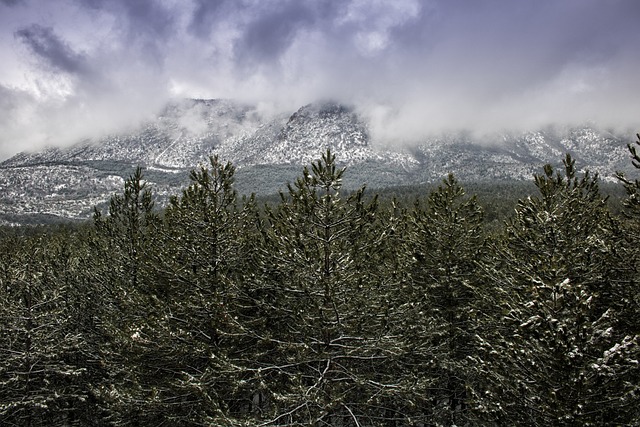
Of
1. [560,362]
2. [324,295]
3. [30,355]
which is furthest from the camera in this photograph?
[30,355]

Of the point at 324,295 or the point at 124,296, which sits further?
the point at 124,296

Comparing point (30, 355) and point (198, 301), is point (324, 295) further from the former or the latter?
point (30, 355)

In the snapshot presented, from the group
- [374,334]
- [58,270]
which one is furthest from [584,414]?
[58,270]

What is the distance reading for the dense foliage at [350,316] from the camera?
8.13 metres

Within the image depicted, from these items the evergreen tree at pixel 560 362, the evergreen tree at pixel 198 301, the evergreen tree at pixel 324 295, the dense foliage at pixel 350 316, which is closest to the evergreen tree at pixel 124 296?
the dense foliage at pixel 350 316

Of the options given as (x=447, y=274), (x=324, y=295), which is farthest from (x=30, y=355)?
(x=447, y=274)

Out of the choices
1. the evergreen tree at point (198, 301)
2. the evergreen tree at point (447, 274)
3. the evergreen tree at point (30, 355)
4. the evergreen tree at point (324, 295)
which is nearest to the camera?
the evergreen tree at point (324, 295)

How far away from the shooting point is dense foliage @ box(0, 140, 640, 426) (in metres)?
8.13

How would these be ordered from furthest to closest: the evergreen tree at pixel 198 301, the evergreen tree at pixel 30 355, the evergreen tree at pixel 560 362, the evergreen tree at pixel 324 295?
1. the evergreen tree at pixel 30 355
2. the evergreen tree at pixel 198 301
3. the evergreen tree at pixel 324 295
4. the evergreen tree at pixel 560 362

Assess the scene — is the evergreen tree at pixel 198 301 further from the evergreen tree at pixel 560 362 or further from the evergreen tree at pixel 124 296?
the evergreen tree at pixel 560 362

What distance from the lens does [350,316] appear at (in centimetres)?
1062

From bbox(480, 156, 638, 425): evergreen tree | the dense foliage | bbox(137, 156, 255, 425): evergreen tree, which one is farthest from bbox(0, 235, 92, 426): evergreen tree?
bbox(480, 156, 638, 425): evergreen tree

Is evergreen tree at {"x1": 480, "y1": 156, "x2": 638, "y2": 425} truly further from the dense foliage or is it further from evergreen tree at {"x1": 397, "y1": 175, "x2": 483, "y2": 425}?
evergreen tree at {"x1": 397, "y1": 175, "x2": 483, "y2": 425}

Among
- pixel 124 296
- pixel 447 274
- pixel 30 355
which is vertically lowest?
pixel 30 355
